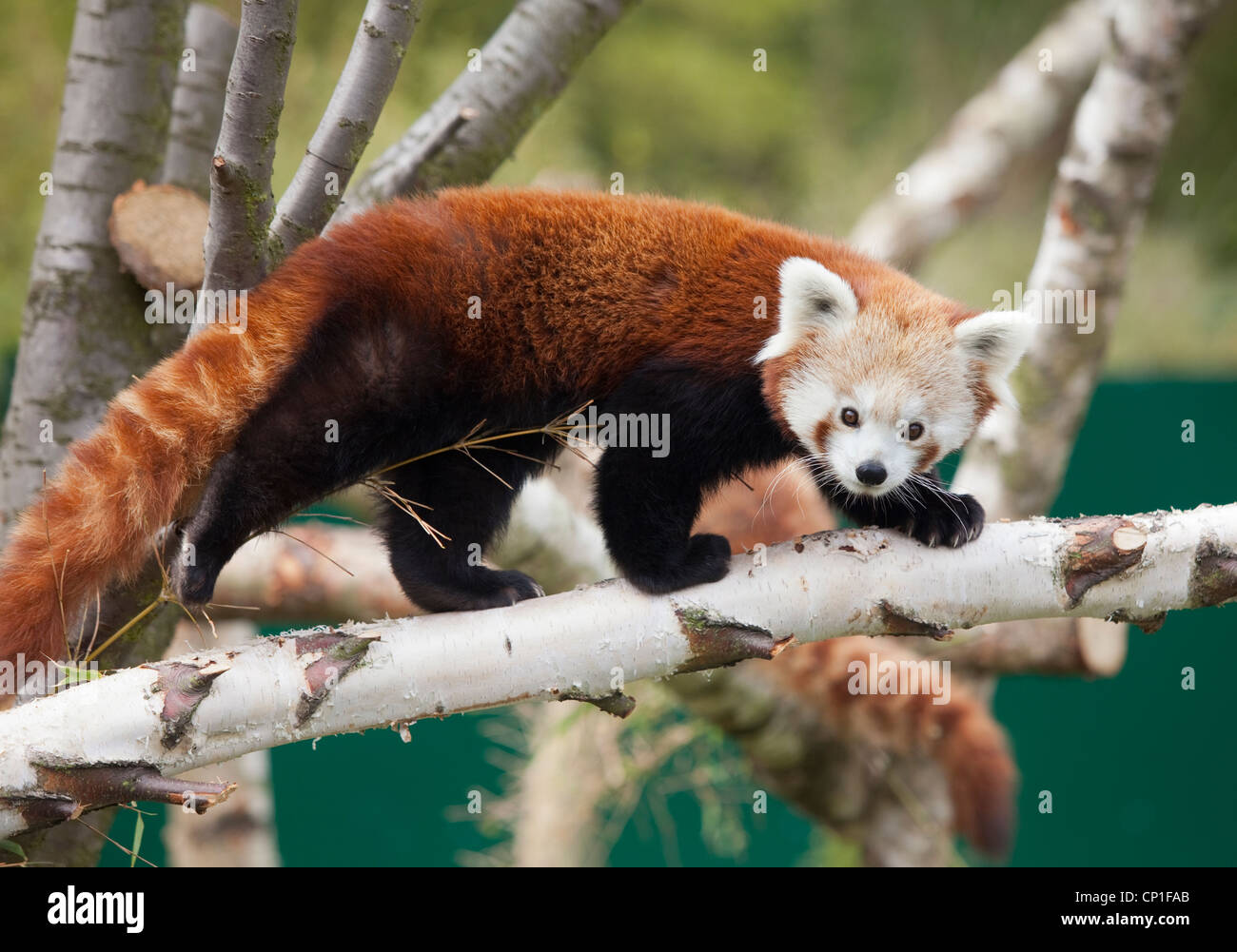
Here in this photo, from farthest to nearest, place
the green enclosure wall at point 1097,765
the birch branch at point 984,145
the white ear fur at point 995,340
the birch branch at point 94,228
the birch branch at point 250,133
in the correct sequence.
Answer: the birch branch at point 984,145, the green enclosure wall at point 1097,765, the birch branch at point 94,228, the white ear fur at point 995,340, the birch branch at point 250,133

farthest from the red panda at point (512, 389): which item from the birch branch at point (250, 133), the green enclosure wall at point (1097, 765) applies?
the green enclosure wall at point (1097, 765)

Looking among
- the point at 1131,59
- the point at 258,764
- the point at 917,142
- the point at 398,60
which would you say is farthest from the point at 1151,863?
the point at 917,142

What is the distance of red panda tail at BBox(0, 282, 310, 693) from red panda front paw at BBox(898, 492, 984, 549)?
1390 mm

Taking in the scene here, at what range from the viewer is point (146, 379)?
7.41 ft

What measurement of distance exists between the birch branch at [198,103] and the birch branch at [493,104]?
24.0 inches

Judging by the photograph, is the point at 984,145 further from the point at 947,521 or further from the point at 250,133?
the point at 250,133

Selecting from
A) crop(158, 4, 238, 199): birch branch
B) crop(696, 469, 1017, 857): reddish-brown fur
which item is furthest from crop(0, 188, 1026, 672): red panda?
crop(696, 469, 1017, 857): reddish-brown fur

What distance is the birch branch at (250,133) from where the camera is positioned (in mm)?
2066

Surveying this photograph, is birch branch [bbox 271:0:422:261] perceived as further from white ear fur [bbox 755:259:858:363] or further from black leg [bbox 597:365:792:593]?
white ear fur [bbox 755:259:858:363]

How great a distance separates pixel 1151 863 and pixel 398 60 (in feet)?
16.4

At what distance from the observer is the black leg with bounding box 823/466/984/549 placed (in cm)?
241

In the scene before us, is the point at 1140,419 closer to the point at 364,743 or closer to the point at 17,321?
the point at 364,743

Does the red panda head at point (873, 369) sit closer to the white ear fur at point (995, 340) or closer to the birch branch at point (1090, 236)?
the white ear fur at point (995, 340)

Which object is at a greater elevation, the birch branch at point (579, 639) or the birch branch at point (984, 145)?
the birch branch at point (984, 145)
